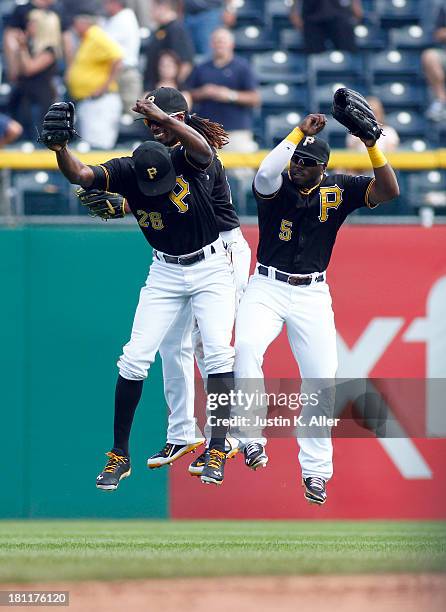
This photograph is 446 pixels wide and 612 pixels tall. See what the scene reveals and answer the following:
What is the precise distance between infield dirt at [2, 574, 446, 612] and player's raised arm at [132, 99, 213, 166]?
7.47 ft

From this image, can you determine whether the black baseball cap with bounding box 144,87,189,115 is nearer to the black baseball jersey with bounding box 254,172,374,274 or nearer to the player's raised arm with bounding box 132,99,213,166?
the player's raised arm with bounding box 132,99,213,166

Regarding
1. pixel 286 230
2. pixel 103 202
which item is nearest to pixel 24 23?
pixel 103 202

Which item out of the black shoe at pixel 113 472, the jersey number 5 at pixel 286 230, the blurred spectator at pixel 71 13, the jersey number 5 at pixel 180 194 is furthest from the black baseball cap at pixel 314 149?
the blurred spectator at pixel 71 13

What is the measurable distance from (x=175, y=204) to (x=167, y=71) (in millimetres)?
4058

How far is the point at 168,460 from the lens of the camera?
7090 mm

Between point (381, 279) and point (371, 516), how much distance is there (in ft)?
5.61

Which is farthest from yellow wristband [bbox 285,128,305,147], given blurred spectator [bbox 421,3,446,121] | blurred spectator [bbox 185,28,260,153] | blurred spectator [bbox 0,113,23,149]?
blurred spectator [bbox 421,3,446,121]

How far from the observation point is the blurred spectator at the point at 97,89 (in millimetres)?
10641

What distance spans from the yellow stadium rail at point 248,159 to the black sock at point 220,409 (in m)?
2.73

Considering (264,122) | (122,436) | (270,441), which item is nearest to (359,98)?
(122,436)

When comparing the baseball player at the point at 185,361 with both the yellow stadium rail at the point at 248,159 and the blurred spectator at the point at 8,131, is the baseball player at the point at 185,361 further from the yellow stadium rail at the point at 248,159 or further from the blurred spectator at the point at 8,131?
the blurred spectator at the point at 8,131

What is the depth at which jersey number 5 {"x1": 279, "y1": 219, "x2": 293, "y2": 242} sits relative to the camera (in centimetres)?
704

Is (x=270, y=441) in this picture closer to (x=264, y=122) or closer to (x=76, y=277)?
(x=76, y=277)

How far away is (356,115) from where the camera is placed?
21.3 ft
